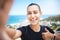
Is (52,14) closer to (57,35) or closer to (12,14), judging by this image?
(57,35)

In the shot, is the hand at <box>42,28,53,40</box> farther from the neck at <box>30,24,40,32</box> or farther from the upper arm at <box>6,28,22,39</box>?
the upper arm at <box>6,28,22,39</box>

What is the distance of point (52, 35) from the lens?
120cm

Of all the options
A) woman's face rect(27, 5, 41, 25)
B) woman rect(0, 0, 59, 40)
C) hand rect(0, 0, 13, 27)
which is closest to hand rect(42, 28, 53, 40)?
woman rect(0, 0, 59, 40)

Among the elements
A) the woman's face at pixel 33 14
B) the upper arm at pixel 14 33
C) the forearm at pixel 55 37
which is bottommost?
the forearm at pixel 55 37

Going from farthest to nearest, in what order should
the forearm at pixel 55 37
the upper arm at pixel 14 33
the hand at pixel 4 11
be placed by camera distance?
1. the forearm at pixel 55 37
2. the upper arm at pixel 14 33
3. the hand at pixel 4 11

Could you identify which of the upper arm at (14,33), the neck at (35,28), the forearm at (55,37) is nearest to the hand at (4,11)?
the upper arm at (14,33)

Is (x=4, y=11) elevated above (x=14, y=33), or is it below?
above

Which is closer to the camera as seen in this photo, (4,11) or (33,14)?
(4,11)

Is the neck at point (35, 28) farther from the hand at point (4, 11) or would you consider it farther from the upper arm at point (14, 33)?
the hand at point (4, 11)

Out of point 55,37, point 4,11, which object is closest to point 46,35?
point 55,37

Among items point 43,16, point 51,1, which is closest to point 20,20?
point 43,16

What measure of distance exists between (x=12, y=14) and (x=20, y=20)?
7 centimetres

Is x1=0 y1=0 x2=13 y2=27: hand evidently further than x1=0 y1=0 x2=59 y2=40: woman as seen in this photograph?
No

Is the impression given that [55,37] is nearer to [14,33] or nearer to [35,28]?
[35,28]
